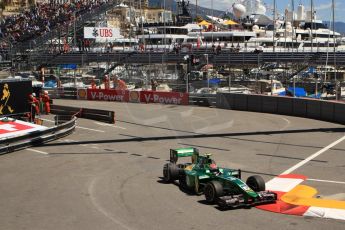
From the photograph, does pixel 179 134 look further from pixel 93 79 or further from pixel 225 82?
pixel 93 79

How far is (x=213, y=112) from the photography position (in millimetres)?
29391

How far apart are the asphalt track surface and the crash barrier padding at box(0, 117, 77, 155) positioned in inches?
12.4

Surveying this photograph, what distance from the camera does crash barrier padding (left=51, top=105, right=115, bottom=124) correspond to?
82.6 feet

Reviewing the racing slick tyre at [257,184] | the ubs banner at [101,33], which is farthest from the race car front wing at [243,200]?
the ubs banner at [101,33]

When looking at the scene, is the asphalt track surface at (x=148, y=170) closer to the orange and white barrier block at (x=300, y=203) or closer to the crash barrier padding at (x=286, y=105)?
the orange and white barrier block at (x=300, y=203)

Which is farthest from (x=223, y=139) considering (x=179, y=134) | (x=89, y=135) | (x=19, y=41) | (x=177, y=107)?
(x=19, y=41)

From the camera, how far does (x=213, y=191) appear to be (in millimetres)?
10977

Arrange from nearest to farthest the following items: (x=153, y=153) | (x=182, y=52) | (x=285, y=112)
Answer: (x=153, y=153)
(x=285, y=112)
(x=182, y=52)

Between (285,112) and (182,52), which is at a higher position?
(182,52)

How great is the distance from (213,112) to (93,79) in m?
14.0

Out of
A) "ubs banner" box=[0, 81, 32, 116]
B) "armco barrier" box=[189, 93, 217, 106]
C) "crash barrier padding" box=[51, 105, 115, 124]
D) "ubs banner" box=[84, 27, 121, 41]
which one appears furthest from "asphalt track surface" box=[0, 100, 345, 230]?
"ubs banner" box=[84, 27, 121, 41]

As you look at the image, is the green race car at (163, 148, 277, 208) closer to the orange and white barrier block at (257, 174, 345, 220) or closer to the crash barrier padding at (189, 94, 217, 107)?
the orange and white barrier block at (257, 174, 345, 220)

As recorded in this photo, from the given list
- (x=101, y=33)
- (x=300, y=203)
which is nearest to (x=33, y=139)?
(x=300, y=203)

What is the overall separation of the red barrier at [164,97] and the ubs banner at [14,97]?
11536 millimetres
